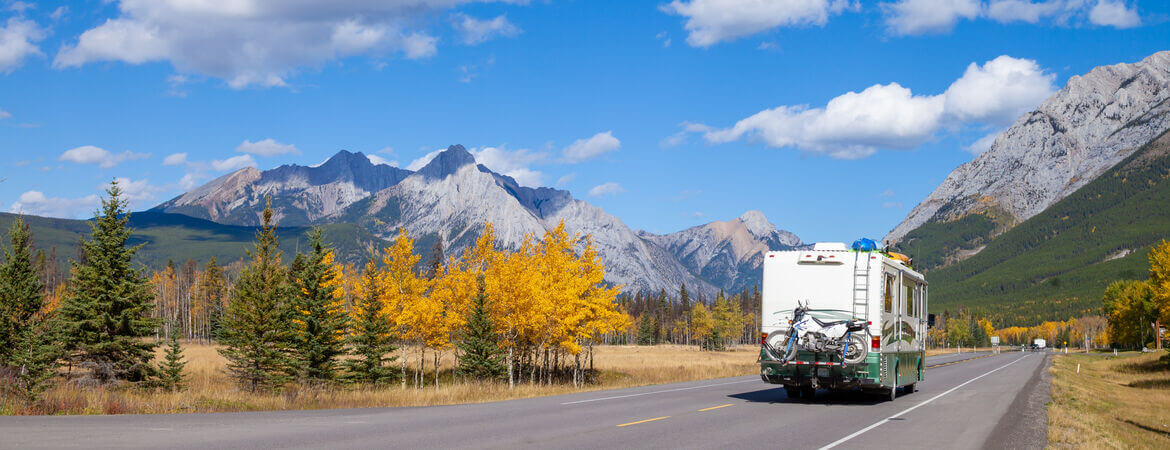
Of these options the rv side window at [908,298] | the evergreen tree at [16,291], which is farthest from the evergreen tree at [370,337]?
the rv side window at [908,298]

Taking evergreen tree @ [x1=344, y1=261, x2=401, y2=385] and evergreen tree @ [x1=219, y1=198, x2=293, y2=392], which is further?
evergreen tree @ [x1=344, y1=261, x2=401, y2=385]

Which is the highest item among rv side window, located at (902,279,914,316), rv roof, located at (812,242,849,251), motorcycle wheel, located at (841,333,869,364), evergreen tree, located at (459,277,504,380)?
rv roof, located at (812,242,849,251)

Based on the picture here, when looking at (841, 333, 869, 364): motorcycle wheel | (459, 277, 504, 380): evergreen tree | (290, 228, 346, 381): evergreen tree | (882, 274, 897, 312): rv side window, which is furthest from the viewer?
(459, 277, 504, 380): evergreen tree

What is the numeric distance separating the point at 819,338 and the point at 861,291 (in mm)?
1516

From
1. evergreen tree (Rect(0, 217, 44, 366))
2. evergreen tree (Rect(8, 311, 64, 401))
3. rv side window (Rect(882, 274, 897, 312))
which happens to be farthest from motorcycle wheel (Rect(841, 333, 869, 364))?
evergreen tree (Rect(0, 217, 44, 366))

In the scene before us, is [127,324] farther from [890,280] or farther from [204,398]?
[890,280]

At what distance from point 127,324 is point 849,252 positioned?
89.5 feet

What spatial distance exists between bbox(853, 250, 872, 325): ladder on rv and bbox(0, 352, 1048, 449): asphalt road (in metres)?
2.29

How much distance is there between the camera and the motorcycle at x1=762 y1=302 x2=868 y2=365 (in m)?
17.9

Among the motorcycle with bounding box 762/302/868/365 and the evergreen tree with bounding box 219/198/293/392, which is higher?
the motorcycle with bounding box 762/302/868/365

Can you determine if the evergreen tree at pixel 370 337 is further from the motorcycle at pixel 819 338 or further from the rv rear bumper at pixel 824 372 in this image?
the motorcycle at pixel 819 338

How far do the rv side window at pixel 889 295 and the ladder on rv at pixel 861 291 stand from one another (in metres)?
0.64

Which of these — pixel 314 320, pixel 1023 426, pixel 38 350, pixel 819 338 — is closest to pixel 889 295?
pixel 819 338

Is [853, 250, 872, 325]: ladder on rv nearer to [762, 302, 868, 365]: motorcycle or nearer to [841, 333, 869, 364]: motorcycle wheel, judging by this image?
[762, 302, 868, 365]: motorcycle
